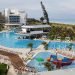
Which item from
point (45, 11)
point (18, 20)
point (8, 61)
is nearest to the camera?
point (8, 61)

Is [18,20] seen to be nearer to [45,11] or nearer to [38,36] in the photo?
[45,11]

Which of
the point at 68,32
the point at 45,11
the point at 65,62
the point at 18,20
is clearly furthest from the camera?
the point at 18,20

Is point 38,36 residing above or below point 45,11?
below

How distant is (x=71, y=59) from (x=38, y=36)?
68.8 feet

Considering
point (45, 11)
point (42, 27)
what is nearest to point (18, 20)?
point (45, 11)

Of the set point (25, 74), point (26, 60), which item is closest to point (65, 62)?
point (26, 60)

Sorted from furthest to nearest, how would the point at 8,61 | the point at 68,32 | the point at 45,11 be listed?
the point at 45,11 < the point at 68,32 < the point at 8,61

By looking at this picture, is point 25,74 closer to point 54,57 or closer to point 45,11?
point 54,57

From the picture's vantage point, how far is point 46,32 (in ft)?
146

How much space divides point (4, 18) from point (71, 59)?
4510 centimetres

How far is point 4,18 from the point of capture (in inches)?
2552

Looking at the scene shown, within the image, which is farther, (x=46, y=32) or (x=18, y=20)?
(x=18, y=20)

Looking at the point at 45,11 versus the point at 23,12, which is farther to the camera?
the point at 23,12

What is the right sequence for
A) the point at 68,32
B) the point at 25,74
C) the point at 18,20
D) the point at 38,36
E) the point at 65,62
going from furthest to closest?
the point at 18,20 < the point at 38,36 < the point at 68,32 < the point at 65,62 < the point at 25,74
